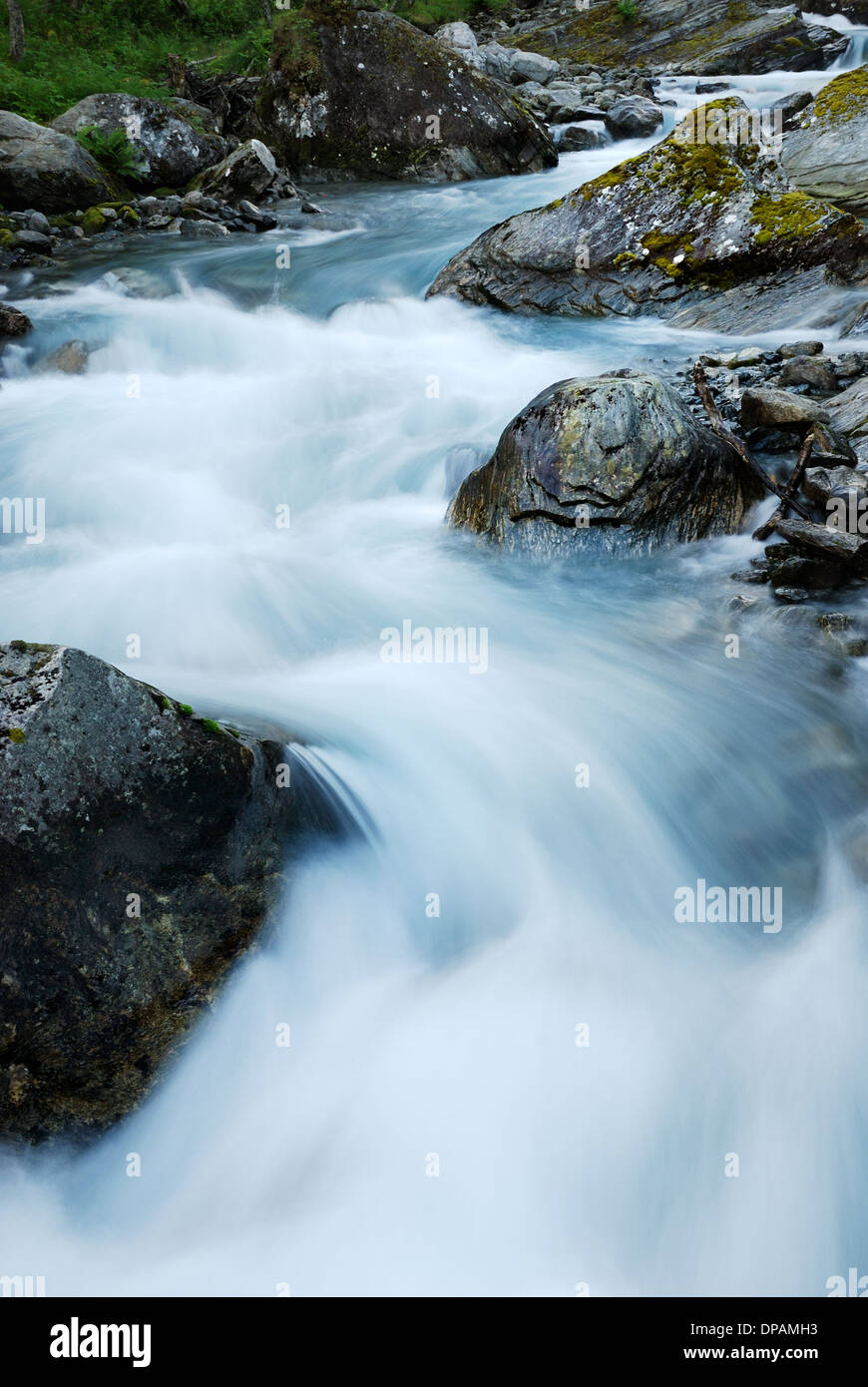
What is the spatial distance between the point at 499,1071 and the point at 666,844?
1.41 meters

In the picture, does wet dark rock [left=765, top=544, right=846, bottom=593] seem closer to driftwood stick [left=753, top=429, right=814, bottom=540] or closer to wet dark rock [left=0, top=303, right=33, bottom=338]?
driftwood stick [left=753, top=429, right=814, bottom=540]

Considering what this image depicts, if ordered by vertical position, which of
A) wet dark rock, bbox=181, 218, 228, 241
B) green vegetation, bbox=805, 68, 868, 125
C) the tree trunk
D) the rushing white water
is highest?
the tree trunk

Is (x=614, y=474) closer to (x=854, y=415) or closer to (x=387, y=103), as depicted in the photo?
(x=854, y=415)

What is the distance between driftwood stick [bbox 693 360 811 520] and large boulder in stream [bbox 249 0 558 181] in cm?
1098

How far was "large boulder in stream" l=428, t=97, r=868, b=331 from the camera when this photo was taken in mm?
8625

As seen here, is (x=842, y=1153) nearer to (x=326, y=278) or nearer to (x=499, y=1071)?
(x=499, y=1071)

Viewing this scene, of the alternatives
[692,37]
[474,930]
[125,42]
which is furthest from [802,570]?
[125,42]

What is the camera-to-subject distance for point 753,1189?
3006 mm

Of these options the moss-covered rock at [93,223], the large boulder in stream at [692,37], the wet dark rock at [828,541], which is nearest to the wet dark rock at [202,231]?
the moss-covered rock at [93,223]

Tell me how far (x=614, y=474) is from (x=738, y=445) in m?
1.11

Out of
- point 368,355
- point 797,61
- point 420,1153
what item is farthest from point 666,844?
point 797,61

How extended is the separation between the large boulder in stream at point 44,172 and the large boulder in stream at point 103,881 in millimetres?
12423

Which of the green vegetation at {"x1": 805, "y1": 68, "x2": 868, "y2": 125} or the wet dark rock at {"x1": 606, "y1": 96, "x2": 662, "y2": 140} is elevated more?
the wet dark rock at {"x1": 606, "y1": 96, "x2": 662, "y2": 140}

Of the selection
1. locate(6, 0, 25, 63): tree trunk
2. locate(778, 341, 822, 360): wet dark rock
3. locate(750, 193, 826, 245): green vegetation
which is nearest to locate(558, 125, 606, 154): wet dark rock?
locate(750, 193, 826, 245): green vegetation
